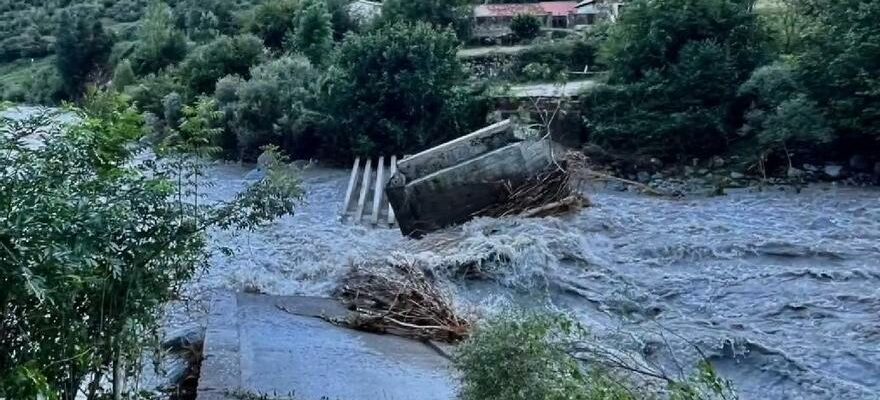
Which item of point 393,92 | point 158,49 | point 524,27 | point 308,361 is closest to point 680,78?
point 393,92

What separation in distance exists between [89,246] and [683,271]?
957 cm

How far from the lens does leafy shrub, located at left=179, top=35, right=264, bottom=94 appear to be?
84.3 ft

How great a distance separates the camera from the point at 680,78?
1989cm

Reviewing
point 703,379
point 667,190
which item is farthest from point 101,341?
point 667,190

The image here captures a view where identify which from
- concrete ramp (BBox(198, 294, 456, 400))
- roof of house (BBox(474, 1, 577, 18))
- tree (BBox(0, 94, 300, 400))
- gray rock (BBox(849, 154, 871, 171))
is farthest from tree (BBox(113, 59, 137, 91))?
tree (BBox(0, 94, 300, 400))

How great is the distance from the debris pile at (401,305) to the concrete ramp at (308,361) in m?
0.20

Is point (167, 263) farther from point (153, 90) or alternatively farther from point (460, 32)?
point (460, 32)

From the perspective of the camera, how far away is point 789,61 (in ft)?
64.2

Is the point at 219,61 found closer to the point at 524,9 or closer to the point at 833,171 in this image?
the point at 524,9

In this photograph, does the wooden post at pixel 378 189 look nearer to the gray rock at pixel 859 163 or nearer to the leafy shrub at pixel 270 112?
the leafy shrub at pixel 270 112

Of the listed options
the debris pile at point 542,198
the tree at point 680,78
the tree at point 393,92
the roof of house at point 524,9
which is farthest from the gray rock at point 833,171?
the roof of house at point 524,9

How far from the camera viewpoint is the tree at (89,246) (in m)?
4.63

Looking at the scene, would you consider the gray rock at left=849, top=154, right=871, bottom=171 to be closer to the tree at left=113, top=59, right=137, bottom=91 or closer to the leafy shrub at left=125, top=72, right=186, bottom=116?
the leafy shrub at left=125, top=72, right=186, bottom=116

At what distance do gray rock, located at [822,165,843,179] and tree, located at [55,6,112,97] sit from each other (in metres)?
24.5
